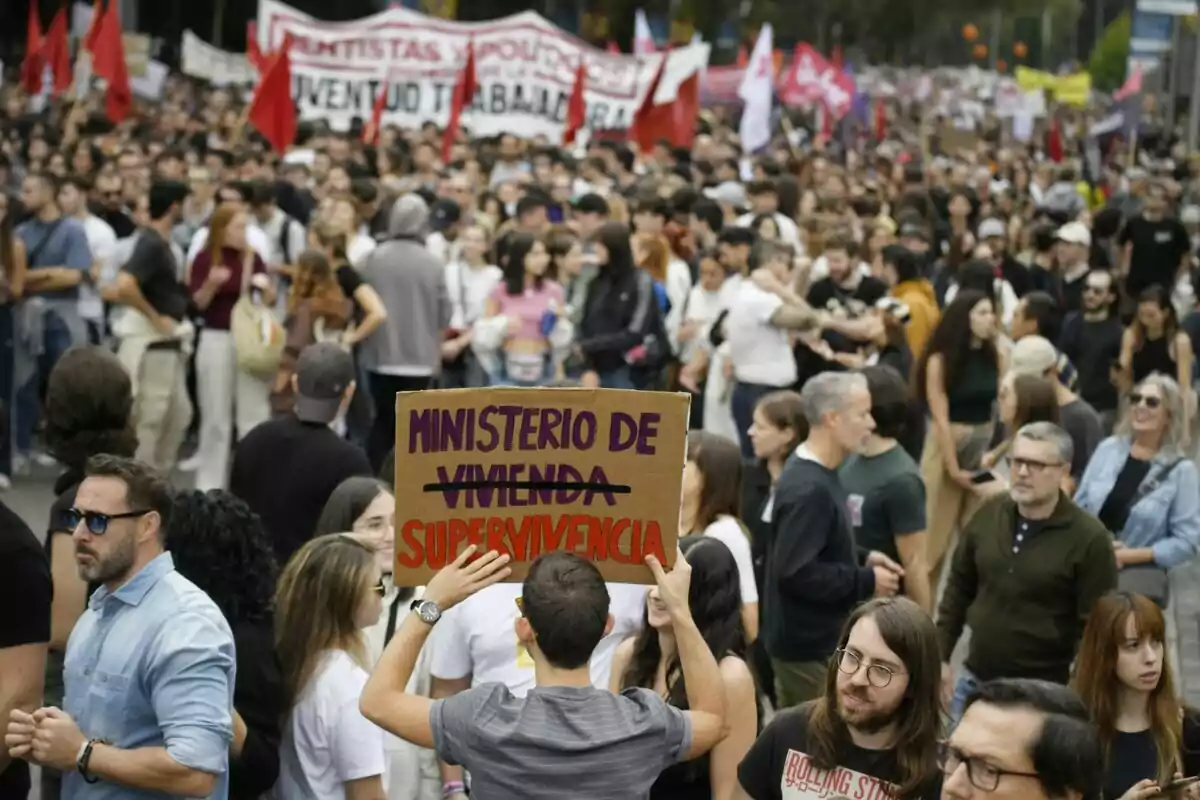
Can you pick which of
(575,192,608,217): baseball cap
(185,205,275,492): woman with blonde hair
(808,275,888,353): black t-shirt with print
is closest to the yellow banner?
(575,192,608,217): baseball cap

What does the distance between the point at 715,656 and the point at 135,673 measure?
1447 mm

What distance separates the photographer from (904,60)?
4092 inches

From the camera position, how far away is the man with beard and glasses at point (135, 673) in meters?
4.59

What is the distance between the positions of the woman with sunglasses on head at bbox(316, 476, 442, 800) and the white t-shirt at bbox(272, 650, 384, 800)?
48cm

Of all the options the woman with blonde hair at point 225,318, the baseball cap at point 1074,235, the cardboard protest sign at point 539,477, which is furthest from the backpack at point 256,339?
the cardboard protest sign at point 539,477

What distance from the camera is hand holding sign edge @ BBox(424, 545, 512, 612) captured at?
462 centimetres

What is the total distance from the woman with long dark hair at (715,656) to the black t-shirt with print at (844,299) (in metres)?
6.63

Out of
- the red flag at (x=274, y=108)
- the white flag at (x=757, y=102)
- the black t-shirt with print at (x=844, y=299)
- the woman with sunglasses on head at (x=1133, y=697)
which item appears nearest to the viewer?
the woman with sunglasses on head at (x=1133, y=697)

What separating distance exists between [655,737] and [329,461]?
3.37 metres

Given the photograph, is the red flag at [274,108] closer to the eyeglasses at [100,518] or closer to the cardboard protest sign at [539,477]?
the eyeglasses at [100,518]

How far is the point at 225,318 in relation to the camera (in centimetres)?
1192

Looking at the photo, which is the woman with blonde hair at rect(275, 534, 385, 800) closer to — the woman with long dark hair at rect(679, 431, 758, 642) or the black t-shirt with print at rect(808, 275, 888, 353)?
the woman with long dark hair at rect(679, 431, 758, 642)

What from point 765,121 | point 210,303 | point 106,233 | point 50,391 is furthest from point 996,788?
point 765,121

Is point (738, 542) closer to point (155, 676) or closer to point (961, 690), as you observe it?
point (961, 690)
